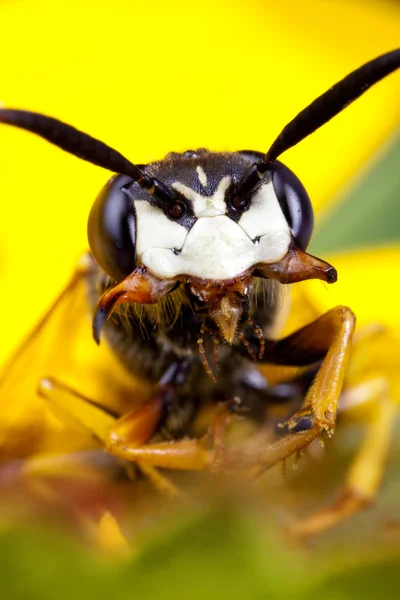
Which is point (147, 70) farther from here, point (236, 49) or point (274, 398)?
point (274, 398)

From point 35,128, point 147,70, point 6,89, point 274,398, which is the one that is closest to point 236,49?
point 147,70

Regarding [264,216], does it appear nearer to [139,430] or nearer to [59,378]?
[139,430]

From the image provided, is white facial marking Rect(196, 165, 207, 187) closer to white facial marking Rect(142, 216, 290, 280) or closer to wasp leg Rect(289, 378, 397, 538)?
white facial marking Rect(142, 216, 290, 280)

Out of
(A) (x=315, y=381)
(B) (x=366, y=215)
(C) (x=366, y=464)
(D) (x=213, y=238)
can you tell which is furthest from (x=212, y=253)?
(B) (x=366, y=215)

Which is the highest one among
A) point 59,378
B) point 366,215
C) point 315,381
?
point 366,215

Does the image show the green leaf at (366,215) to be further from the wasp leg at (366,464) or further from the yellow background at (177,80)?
the wasp leg at (366,464)

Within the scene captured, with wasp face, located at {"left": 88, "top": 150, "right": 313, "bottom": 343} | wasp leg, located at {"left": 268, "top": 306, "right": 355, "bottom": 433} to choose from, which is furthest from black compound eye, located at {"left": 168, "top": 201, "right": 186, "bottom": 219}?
wasp leg, located at {"left": 268, "top": 306, "right": 355, "bottom": 433}
